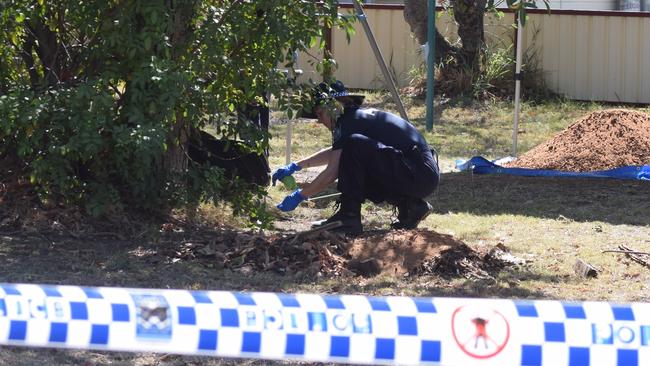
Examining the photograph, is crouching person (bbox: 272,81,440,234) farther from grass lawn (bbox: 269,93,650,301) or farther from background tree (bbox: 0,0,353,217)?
grass lawn (bbox: 269,93,650,301)

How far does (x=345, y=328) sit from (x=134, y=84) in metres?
3.55

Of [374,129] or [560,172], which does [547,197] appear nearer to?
[560,172]

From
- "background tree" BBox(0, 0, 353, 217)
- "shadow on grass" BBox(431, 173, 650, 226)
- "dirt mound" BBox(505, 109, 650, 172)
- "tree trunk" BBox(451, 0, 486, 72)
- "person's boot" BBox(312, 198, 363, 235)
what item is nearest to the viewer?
"background tree" BBox(0, 0, 353, 217)

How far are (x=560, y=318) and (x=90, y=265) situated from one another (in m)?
3.72

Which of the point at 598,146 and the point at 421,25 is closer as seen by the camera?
the point at 598,146

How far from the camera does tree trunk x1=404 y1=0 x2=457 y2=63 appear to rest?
16.5 m

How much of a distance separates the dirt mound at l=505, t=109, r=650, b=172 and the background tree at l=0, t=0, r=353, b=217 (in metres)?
→ 4.07

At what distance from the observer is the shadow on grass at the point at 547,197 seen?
898cm

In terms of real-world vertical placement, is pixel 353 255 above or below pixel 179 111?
below

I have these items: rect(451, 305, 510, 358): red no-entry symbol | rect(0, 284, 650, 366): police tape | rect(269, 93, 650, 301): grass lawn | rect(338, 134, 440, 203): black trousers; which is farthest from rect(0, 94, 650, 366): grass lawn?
rect(451, 305, 510, 358): red no-entry symbol

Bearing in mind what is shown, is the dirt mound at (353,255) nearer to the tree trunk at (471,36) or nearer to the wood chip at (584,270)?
the wood chip at (584,270)

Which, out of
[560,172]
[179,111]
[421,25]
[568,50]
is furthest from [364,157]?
[568,50]

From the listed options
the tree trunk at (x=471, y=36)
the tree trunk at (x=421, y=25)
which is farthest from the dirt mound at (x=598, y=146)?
the tree trunk at (x=421, y=25)

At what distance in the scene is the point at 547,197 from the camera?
9.67 meters
